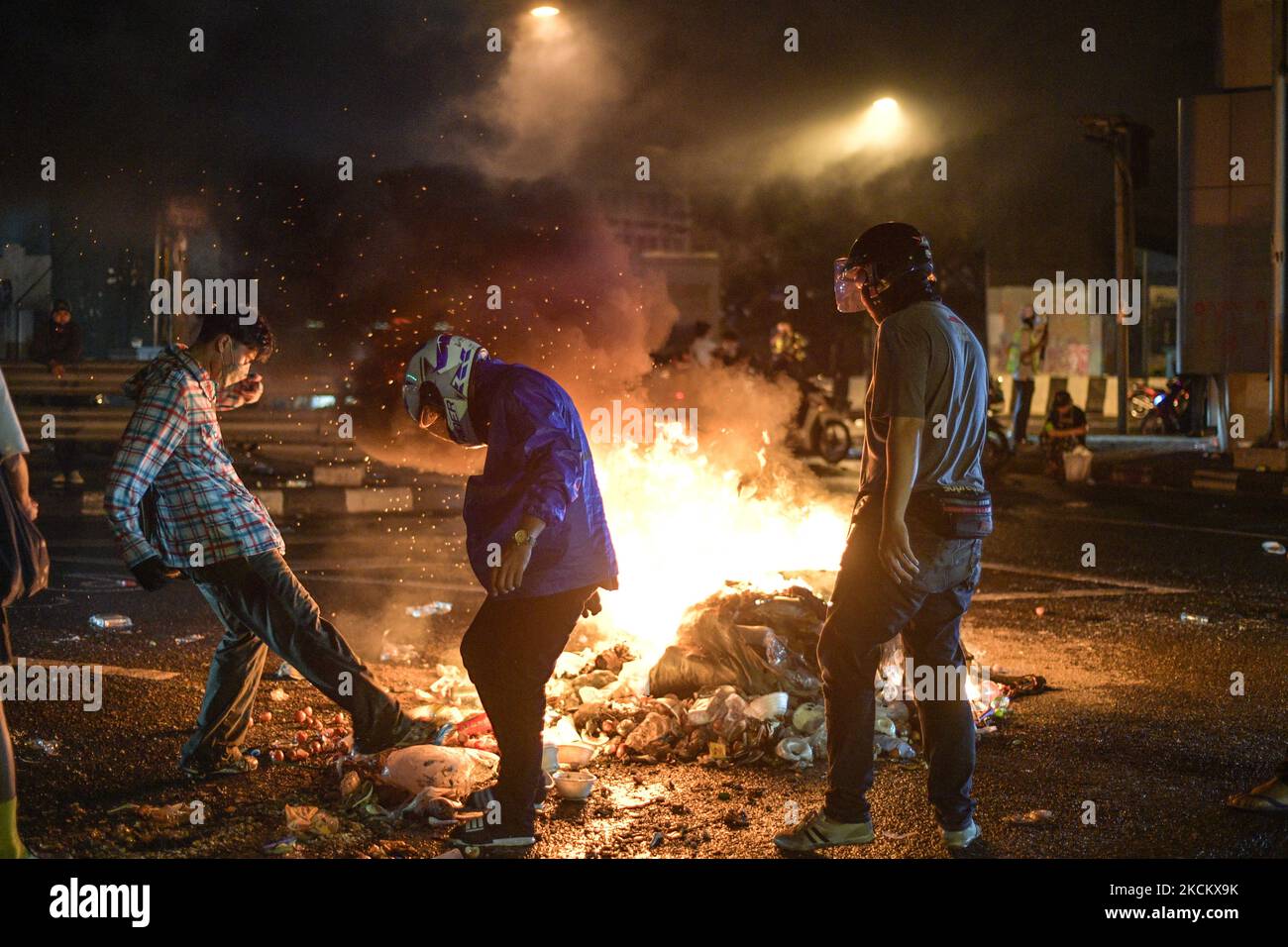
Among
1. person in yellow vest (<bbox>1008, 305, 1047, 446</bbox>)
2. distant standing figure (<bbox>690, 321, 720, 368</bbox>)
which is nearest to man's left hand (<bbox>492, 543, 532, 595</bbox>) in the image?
distant standing figure (<bbox>690, 321, 720, 368</bbox>)

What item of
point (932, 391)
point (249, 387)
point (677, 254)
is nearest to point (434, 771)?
point (249, 387)

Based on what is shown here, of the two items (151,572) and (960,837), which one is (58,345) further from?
(960,837)

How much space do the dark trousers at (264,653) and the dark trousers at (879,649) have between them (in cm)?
175

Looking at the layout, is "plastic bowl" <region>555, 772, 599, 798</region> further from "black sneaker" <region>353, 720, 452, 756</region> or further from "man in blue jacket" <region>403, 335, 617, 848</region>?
"black sneaker" <region>353, 720, 452, 756</region>

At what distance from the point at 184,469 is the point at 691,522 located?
3.79 metres

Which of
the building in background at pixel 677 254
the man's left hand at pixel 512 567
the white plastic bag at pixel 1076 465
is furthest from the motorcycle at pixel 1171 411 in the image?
the man's left hand at pixel 512 567

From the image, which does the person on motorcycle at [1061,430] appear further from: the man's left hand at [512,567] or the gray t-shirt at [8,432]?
the gray t-shirt at [8,432]

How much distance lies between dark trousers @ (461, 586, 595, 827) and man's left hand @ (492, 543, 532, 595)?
0.20m

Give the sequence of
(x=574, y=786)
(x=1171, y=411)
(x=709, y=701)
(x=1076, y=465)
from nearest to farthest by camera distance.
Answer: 1. (x=574, y=786)
2. (x=709, y=701)
3. (x=1076, y=465)
4. (x=1171, y=411)

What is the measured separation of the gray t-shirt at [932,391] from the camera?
391 centimetres

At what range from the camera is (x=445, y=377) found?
4.20m

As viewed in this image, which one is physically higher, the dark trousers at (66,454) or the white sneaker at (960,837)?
the dark trousers at (66,454)

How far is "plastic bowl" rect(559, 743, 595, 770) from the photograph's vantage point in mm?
5031
